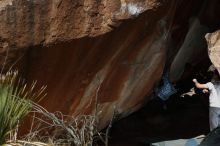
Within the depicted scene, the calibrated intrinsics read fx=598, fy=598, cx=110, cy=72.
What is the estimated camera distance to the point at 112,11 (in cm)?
682

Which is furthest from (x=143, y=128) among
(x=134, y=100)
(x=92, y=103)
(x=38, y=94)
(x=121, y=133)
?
(x=38, y=94)

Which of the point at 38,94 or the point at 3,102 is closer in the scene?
the point at 3,102

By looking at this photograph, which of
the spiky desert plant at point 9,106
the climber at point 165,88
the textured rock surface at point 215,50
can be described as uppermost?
the textured rock surface at point 215,50

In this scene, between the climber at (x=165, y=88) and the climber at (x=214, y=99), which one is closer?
the climber at (x=214, y=99)

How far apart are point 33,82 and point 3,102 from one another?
1.06m

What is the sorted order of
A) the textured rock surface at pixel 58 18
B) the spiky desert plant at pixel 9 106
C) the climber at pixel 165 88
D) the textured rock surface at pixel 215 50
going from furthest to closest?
1. the climber at pixel 165 88
2. the textured rock surface at pixel 215 50
3. the textured rock surface at pixel 58 18
4. the spiky desert plant at pixel 9 106

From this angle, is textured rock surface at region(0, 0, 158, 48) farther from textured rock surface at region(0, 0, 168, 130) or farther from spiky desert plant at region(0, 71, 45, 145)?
spiky desert plant at region(0, 71, 45, 145)

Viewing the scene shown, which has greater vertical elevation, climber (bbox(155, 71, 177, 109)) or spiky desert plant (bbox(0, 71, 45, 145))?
climber (bbox(155, 71, 177, 109))

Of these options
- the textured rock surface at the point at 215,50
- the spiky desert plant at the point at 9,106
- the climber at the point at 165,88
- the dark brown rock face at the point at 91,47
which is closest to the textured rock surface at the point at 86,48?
the dark brown rock face at the point at 91,47

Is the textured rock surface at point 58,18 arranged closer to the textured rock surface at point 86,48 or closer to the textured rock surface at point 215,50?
the textured rock surface at point 86,48

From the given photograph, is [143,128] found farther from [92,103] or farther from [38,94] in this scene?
[38,94]

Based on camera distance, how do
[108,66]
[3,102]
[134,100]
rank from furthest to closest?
[134,100]
[108,66]
[3,102]

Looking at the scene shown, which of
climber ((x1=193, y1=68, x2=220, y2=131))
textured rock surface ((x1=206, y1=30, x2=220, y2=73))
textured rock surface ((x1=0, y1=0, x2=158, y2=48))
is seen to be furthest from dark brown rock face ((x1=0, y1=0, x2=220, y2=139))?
climber ((x1=193, y1=68, x2=220, y2=131))

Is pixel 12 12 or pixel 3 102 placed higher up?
pixel 12 12
